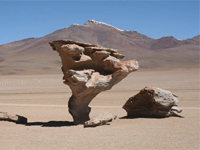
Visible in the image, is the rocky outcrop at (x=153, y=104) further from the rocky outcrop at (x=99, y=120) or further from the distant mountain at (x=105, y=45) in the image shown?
the distant mountain at (x=105, y=45)

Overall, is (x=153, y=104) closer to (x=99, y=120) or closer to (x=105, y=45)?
(x=99, y=120)

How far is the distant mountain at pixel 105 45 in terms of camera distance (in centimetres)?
8768

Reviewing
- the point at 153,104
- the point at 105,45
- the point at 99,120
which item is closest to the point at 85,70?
the point at 99,120

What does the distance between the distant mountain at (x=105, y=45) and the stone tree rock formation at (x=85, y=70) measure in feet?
214

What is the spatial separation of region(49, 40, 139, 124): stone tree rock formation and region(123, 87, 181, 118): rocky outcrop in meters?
1.37

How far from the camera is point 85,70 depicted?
36.3ft

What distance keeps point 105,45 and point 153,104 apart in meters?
134

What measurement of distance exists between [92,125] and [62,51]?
111 inches

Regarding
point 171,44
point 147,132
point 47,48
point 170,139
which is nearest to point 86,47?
point 147,132

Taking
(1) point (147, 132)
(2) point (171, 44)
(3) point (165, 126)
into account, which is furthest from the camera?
(2) point (171, 44)

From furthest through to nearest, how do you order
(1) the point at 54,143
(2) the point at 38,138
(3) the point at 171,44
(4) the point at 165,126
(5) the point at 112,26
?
(5) the point at 112,26 → (3) the point at 171,44 → (4) the point at 165,126 → (2) the point at 38,138 → (1) the point at 54,143

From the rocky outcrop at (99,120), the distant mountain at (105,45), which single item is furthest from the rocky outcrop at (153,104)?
the distant mountain at (105,45)

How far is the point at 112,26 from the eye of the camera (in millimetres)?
187250

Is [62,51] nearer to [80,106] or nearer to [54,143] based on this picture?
[80,106]
